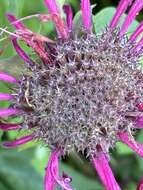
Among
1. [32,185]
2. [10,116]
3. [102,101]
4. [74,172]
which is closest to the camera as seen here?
[102,101]

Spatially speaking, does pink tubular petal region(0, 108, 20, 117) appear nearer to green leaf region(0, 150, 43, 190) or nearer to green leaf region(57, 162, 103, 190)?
green leaf region(0, 150, 43, 190)

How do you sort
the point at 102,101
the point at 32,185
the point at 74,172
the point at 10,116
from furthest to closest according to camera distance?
the point at 74,172, the point at 32,185, the point at 10,116, the point at 102,101

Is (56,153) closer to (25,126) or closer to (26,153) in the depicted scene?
(25,126)

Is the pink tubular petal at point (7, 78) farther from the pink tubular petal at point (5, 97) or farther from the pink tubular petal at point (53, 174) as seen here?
the pink tubular petal at point (53, 174)

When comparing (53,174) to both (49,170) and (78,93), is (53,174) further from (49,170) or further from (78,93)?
(78,93)

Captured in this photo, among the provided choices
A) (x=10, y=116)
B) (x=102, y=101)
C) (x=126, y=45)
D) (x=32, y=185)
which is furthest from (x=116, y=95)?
(x=32, y=185)

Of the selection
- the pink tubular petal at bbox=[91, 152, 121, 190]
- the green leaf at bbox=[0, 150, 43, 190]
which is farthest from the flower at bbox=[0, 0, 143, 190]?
the green leaf at bbox=[0, 150, 43, 190]

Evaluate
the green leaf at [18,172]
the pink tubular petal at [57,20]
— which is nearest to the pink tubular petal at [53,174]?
the pink tubular petal at [57,20]

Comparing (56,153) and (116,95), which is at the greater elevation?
(116,95)
